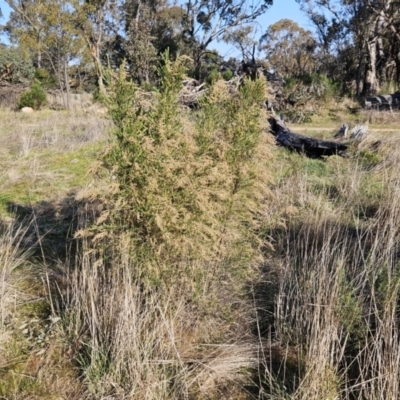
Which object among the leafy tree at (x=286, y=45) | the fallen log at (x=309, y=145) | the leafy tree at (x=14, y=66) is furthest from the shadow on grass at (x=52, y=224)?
the leafy tree at (x=286, y=45)

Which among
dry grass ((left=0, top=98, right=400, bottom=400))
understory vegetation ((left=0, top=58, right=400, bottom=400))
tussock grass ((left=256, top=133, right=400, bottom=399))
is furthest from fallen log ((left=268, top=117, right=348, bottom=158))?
understory vegetation ((left=0, top=58, right=400, bottom=400))

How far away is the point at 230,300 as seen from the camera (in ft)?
10.0

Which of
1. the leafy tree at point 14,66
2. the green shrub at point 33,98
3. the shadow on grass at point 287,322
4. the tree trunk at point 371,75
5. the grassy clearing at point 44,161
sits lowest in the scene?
the shadow on grass at point 287,322

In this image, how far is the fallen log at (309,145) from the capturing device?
25.9 feet

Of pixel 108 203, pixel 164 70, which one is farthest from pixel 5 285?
pixel 164 70

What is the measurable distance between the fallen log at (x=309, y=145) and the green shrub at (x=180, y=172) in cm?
500

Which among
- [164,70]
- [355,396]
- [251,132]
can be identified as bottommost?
[355,396]

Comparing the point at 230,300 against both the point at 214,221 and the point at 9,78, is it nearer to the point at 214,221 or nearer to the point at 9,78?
the point at 214,221

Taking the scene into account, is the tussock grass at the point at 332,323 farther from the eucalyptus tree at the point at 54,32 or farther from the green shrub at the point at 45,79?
the green shrub at the point at 45,79

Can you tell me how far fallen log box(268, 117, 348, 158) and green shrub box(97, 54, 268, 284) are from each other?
5.00 m

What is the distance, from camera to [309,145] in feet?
26.8

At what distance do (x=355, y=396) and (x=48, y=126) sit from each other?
A: 10.7 metres

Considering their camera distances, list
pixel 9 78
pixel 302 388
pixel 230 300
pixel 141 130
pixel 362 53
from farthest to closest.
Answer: pixel 9 78 < pixel 362 53 < pixel 230 300 < pixel 141 130 < pixel 302 388

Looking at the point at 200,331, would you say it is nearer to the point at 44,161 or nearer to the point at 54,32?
the point at 44,161
